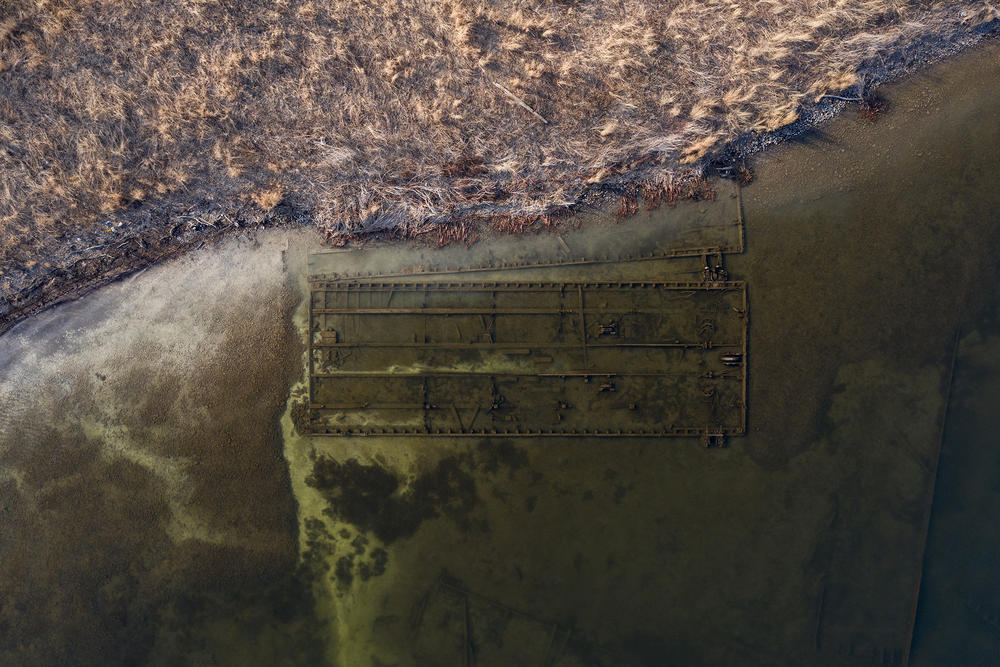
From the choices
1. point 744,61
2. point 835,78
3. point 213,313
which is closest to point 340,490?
point 213,313

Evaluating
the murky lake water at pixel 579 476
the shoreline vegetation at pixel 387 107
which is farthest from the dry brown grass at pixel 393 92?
the murky lake water at pixel 579 476

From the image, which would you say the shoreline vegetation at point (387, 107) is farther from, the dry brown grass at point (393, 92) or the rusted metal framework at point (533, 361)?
the rusted metal framework at point (533, 361)

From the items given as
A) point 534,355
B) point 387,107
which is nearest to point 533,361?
point 534,355

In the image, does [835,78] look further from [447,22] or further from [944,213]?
[447,22]

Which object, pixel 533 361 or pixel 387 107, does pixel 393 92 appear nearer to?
pixel 387 107

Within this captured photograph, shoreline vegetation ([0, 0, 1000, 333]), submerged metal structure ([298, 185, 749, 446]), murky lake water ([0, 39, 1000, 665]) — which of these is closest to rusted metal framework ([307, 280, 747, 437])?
submerged metal structure ([298, 185, 749, 446])

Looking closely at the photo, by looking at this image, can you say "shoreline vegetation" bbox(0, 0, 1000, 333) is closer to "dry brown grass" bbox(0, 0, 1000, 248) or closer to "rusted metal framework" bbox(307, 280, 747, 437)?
"dry brown grass" bbox(0, 0, 1000, 248)
